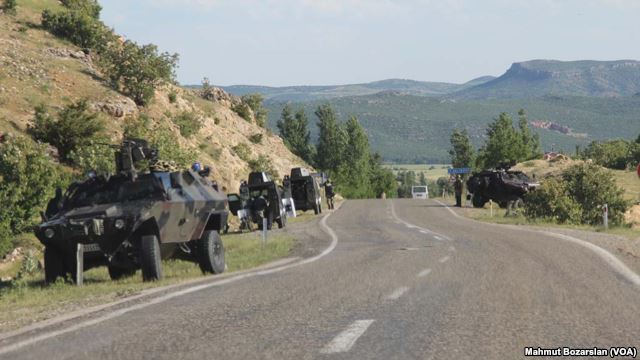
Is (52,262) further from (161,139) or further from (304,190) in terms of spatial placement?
(304,190)

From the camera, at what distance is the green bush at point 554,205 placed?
3797 centimetres

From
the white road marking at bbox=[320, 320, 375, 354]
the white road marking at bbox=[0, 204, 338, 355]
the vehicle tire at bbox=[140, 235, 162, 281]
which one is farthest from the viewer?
the vehicle tire at bbox=[140, 235, 162, 281]

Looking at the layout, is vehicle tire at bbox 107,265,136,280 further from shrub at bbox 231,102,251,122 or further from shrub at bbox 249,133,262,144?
shrub at bbox 231,102,251,122

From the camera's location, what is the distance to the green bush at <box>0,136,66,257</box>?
1307 inches

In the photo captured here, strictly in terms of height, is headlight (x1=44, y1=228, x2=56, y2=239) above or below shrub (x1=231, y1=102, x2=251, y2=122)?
below

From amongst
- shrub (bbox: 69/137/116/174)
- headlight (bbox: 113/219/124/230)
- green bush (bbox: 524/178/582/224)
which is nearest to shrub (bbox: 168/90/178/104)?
shrub (bbox: 69/137/116/174)

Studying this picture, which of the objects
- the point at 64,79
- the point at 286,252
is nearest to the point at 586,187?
the point at 286,252

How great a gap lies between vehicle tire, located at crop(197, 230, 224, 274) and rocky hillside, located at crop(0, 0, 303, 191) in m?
27.3

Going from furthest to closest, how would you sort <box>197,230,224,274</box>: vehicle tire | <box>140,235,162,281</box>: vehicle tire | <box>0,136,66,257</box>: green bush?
<box>0,136,66,257</box>: green bush < <box>197,230,224,274</box>: vehicle tire < <box>140,235,162,281</box>: vehicle tire

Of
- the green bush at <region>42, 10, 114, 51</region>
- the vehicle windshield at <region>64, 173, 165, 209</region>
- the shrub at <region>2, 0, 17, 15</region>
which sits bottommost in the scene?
the vehicle windshield at <region>64, 173, 165, 209</region>

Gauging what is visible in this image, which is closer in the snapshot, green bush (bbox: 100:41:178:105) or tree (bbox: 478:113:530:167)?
green bush (bbox: 100:41:178:105)

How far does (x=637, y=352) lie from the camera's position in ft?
23.6

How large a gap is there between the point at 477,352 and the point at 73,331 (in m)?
4.23

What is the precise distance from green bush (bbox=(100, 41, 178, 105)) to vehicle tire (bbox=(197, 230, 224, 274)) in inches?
1586
